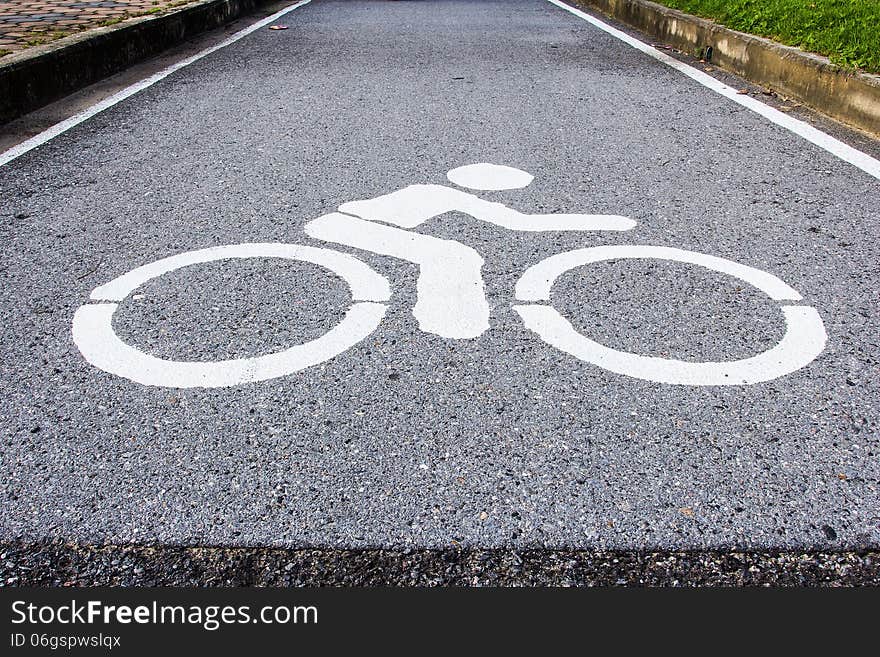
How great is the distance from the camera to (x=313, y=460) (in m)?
2.10

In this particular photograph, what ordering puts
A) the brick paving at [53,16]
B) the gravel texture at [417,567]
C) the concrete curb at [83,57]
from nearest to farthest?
the gravel texture at [417,567] → the concrete curb at [83,57] → the brick paving at [53,16]

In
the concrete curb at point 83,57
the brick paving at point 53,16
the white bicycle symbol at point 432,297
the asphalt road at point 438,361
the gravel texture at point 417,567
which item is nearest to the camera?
the gravel texture at point 417,567

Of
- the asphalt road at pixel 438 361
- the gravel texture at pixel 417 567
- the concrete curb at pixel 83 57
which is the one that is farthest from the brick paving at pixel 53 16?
the gravel texture at pixel 417 567

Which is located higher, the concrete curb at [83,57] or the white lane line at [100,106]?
the concrete curb at [83,57]

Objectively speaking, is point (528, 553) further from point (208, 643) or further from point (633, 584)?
point (208, 643)

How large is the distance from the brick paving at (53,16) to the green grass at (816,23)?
19.8 feet

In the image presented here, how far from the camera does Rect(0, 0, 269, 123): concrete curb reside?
552cm

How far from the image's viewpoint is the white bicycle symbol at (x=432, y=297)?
250 cm

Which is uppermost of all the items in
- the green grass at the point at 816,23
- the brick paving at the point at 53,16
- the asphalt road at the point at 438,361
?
the green grass at the point at 816,23

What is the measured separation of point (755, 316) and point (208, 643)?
6.77 feet

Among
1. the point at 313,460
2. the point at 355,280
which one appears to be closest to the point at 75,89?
the point at 355,280

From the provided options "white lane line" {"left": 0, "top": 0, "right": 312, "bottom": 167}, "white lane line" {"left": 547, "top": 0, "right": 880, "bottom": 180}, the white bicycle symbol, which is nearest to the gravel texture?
the white bicycle symbol

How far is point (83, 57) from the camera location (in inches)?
257

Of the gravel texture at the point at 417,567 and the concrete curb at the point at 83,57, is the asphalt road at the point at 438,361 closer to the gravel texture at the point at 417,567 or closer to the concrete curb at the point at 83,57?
the gravel texture at the point at 417,567
